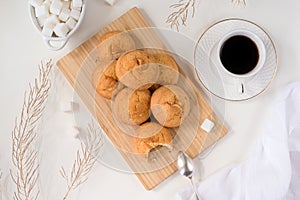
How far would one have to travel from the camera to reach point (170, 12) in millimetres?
1237

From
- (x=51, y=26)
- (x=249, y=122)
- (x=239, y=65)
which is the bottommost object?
(x=249, y=122)

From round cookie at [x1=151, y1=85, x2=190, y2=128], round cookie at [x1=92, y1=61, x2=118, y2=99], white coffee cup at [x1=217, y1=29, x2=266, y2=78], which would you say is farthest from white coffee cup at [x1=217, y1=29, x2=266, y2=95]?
round cookie at [x1=92, y1=61, x2=118, y2=99]

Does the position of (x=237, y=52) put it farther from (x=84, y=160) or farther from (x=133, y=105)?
(x=84, y=160)

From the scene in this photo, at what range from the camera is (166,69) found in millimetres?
1190

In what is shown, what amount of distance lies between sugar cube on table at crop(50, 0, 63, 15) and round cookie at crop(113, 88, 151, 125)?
0.20m

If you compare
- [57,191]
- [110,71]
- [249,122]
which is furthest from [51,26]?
[249,122]

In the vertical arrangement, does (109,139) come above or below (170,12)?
below

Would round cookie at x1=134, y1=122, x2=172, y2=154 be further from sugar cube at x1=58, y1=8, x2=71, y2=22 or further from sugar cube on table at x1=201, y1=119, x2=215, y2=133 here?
sugar cube at x1=58, y1=8, x2=71, y2=22

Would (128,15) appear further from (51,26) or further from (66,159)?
(66,159)

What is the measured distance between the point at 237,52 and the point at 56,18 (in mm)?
369

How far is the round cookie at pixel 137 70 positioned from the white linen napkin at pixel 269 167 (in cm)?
24

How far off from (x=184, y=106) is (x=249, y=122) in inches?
6.1

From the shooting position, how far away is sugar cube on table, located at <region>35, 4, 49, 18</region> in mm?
1168

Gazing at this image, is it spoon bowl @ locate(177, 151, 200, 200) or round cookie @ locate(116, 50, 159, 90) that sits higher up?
round cookie @ locate(116, 50, 159, 90)
